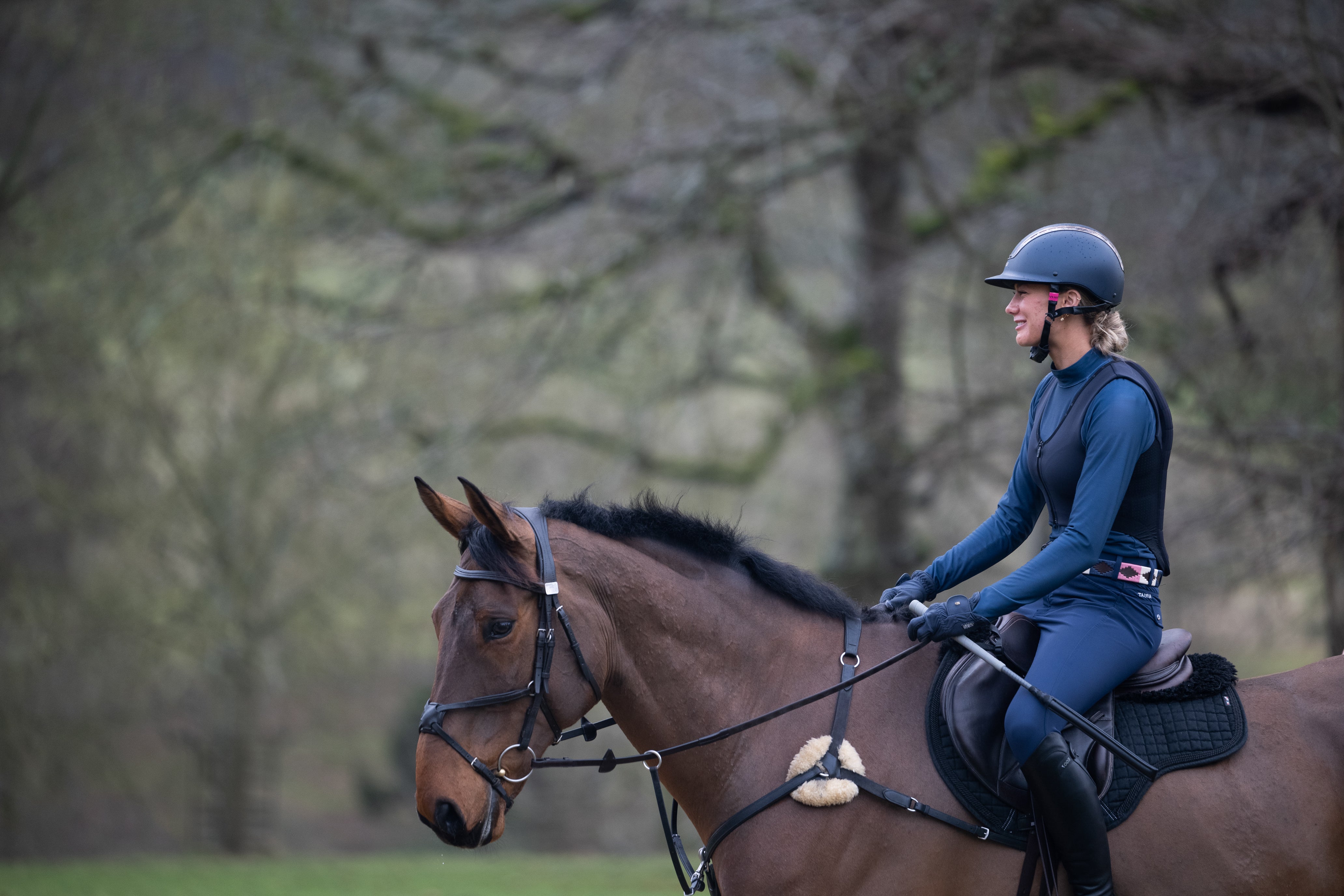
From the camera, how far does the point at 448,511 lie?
3541mm

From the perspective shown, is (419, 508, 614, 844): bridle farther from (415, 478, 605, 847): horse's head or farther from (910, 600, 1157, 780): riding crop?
(910, 600, 1157, 780): riding crop

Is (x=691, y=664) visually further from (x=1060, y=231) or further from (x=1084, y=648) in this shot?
(x=1060, y=231)

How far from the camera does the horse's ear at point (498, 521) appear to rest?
3322 mm

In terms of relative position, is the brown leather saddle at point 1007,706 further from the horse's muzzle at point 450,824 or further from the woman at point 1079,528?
the horse's muzzle at point 450,824

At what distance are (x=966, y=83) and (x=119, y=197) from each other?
855 centimetres

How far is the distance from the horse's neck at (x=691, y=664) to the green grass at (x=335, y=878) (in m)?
6.61

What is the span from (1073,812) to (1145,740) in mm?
400

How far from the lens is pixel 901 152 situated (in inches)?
444

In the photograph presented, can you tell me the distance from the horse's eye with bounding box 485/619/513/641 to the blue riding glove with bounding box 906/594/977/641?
121 centimetres

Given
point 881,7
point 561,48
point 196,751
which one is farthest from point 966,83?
point 196,751

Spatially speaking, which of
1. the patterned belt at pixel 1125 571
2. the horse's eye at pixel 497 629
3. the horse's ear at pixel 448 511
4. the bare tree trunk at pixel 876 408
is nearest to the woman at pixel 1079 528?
the patterned belt at pixel 1125 571

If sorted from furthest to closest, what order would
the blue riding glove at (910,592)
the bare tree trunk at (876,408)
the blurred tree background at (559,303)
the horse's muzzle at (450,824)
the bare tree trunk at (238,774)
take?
1. the bare tree trunk at (238,774)
2. the bare tree trunk at (876,408)
3. the blurred tree background at (559,303)
4. the blue riding glove at (910,592)
5. the horse's muzzle at (450,824)

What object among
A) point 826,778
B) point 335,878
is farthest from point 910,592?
point 335,878

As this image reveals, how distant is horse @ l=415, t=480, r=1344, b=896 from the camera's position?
3.35m
